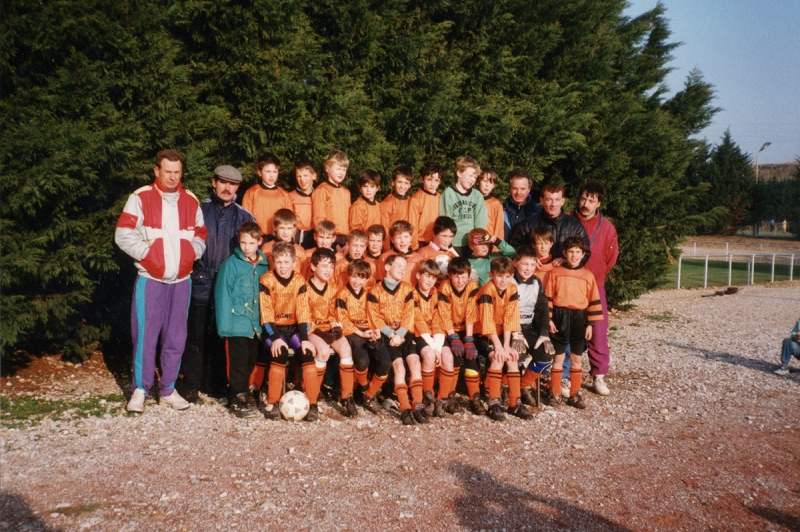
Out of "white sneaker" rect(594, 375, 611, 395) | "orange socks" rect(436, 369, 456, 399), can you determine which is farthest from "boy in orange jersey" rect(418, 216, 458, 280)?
"white sneaker" rect(594, 375, 611, 395)

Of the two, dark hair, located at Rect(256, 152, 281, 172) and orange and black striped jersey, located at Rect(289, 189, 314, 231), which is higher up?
dark hair, located at Rect(256, 152, 281, 172)

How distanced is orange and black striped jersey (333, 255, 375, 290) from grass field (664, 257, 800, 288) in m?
13.4

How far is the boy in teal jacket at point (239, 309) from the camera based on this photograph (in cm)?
525

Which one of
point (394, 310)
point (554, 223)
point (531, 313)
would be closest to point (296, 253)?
point (394, 310)

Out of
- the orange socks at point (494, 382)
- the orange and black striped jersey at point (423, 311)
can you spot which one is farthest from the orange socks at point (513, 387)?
the orange and black striped jersey at point (423, 311)

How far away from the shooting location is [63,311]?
5359mm

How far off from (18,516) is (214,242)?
2785 mm

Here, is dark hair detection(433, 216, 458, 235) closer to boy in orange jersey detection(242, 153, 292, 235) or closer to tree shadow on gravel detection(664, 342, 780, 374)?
boy in orange jersey detection(242, 153, 292, 235)

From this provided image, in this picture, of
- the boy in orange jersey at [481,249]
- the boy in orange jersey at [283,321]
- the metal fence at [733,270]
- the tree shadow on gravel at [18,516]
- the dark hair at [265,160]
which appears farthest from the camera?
the metal fence at [733,270]

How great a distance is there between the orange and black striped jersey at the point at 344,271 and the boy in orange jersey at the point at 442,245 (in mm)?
551

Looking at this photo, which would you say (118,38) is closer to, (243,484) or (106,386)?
(106,386)

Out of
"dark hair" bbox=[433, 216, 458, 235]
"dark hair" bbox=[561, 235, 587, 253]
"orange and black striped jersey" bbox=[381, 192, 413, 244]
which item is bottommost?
"dark hair" bbox=[561, 235, 587, 253]

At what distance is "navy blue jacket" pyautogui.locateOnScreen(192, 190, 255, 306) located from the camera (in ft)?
18.1

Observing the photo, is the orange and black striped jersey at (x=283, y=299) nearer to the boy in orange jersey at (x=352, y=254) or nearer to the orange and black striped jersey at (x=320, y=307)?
the orange and black striped jersey at (x=320, y=307)
